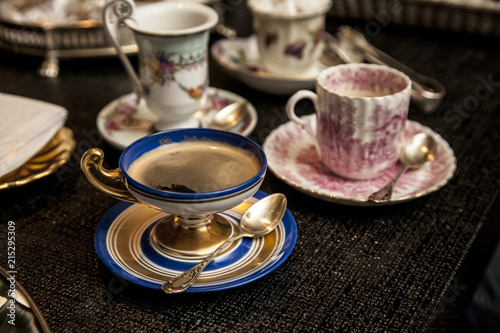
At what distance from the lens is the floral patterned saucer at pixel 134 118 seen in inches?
30.3

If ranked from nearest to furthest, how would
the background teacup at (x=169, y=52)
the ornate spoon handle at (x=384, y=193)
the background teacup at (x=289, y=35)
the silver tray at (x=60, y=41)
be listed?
the ornate spoon handle at (x=384, y=193) → the background teacup at (x=169, y=52) → the background teacup at (x=289, y=35) → the silver tray at (x=60, y=41)

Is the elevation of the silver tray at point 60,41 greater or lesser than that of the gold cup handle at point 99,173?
lesser

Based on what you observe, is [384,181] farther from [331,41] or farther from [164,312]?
[331,41]

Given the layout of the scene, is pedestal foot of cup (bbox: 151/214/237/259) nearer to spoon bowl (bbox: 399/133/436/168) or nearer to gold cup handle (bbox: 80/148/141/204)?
gold cup handle (bbox: 80/148/141/204)

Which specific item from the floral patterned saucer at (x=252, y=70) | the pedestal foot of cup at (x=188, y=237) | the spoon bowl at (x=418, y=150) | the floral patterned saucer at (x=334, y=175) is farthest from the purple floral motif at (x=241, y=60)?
the pedestal foot of cup at (x=188, y=237)

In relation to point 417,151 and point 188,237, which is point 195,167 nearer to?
point 188,237

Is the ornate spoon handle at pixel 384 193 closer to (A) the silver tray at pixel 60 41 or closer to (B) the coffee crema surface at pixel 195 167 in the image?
(B) the coffee crema surface at pixel 195 167

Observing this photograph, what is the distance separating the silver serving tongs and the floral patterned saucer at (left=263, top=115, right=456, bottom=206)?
0.12 m

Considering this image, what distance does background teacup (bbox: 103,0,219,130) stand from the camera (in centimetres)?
72

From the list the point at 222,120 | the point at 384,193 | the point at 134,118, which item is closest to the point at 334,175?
the point at 384,193

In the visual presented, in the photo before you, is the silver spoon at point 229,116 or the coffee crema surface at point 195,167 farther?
the silver spoon at point 229,116

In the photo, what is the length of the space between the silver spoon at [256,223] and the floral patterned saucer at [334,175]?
73 millimetres

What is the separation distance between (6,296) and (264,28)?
0.60 meters

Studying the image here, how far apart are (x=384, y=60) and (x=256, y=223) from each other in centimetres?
59
